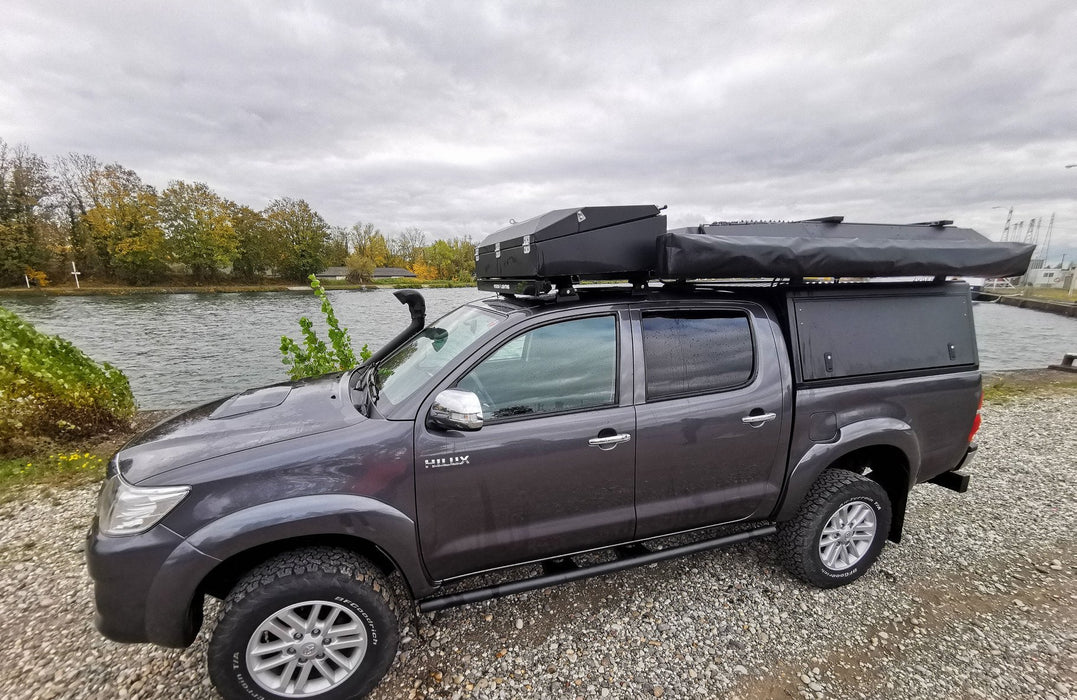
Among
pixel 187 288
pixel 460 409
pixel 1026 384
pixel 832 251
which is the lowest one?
pixel 1026 384

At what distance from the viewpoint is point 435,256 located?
52.7 meters

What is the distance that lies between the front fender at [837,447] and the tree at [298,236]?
45526mm

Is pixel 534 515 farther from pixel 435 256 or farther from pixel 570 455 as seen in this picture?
pixel 435 256

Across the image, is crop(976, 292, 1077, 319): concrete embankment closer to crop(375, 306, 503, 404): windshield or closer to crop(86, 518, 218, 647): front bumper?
crop(375, 306, 503, 404): windshield

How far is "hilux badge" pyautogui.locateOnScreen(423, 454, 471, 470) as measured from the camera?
191 centimetres

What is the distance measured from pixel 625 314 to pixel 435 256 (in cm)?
5328

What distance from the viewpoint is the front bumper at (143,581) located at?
5.38 ft

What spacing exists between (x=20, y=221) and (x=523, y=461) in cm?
4369

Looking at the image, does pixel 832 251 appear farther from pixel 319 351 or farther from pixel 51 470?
pixel 51 470

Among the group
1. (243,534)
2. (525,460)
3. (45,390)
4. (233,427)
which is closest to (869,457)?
(525,460)

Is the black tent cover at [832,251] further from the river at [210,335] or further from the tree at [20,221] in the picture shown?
the tree at [20,221]

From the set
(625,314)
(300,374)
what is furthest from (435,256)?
(625,314)

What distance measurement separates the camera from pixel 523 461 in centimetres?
202

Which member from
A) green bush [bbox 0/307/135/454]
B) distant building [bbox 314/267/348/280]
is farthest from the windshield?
distant building [bbox 314/267/348/280]
